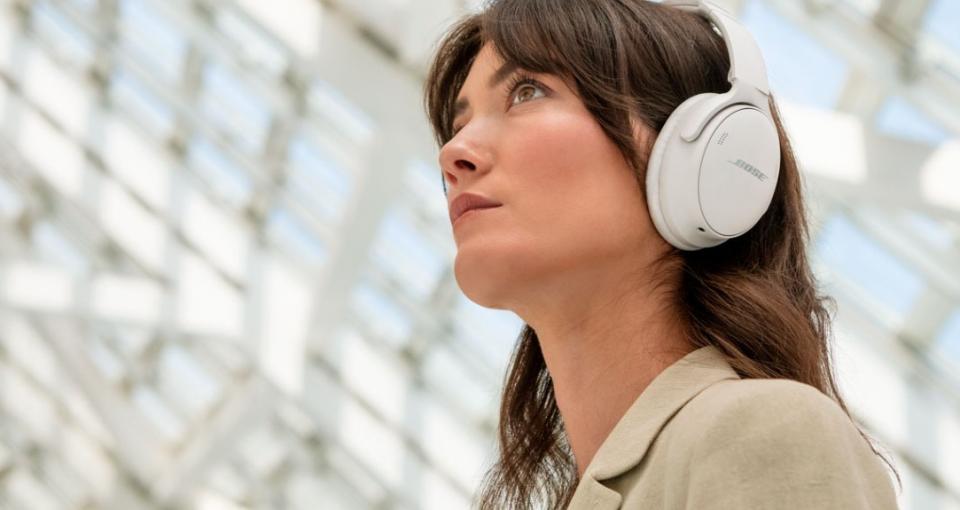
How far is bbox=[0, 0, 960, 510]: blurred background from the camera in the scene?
6.86 meters

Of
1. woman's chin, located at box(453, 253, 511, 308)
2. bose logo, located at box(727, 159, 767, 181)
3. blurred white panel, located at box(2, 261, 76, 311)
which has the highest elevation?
bose logo, located at box(727, 159, 767, 181)

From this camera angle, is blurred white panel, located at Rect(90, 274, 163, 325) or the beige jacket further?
blurred white panel, located at Rect(90, 274, 163, 325)

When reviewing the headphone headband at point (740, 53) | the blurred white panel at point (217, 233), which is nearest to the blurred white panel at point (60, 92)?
the blurred white panel at point (217, 233)

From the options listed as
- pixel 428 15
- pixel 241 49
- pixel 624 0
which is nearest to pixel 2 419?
pixel 241 49

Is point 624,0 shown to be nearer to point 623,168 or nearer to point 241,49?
point 623,168

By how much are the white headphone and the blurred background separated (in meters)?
2.39

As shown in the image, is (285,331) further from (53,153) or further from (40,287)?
(53,153)

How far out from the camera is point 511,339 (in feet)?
39.5

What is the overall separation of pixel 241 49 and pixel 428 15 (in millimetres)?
4949

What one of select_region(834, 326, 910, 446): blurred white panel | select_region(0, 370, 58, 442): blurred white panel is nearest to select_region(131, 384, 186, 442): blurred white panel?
select_region(0, 370, 58, 442): blurred white panel

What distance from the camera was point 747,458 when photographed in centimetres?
143

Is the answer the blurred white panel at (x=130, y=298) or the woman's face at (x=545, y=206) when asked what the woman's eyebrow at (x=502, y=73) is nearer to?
the woman's face at (x=545, y=206)

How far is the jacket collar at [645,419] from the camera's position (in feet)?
5.49

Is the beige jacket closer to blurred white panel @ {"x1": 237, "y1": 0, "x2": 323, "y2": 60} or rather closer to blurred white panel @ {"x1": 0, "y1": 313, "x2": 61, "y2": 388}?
blurred white panel @ {"x1": 237, "y1": 0, "x2": 323, "y2": 60}
